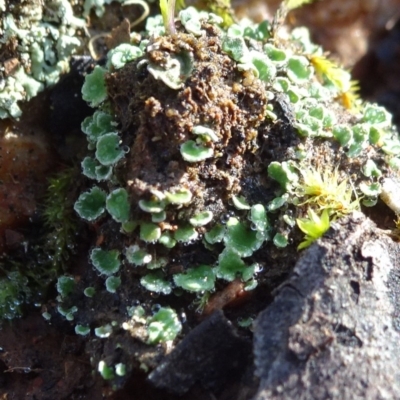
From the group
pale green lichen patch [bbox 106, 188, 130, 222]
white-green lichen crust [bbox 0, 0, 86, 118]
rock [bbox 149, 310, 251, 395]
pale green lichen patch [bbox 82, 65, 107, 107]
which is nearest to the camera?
rock [bbox 149, 310, 251, 395]

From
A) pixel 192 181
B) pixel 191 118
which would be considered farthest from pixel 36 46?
pixel 192 181

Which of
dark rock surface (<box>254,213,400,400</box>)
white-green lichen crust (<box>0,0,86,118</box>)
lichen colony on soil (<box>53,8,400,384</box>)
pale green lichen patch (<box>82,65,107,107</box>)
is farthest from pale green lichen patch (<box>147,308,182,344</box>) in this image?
white-green lichen crust (<box>0,0,86,118</box>)

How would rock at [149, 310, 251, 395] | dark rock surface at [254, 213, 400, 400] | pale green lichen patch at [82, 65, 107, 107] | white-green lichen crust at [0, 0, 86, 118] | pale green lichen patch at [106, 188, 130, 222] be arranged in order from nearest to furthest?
dark rock surface at [254, 213, 400, 400], rock at [149, 310, 251, 395], pale green lichen patch at [106, 188, 130, 222], pale green lichen patch at [82, 65, 107, 107], white-green lichen crust at [0, 0, 86, 118]

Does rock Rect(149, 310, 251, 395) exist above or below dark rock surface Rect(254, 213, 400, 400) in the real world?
below

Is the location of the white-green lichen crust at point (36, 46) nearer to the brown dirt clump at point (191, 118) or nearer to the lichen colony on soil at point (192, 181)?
the lichen colony on soil at point (192, 181)

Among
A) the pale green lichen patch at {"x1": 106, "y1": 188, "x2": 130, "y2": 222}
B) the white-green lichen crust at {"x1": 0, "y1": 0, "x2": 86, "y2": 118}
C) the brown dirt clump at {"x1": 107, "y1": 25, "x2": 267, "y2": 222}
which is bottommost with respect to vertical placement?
the white-green lichen crust at {"x1": 0, "y1": 0, "x2": 86, "y2": 118}

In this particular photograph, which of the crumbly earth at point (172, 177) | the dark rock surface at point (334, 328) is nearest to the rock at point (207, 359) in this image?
the crumbly earth at point (172, 177)

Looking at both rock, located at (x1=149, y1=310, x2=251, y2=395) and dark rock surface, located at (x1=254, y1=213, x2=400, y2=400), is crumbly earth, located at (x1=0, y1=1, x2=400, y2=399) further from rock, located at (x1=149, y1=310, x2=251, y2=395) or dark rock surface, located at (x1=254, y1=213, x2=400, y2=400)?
dark rock surface, located at (x1=254, y1=213, x2=400, y2=400)

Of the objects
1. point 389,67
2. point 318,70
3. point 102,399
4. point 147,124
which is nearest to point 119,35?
point 147,124
